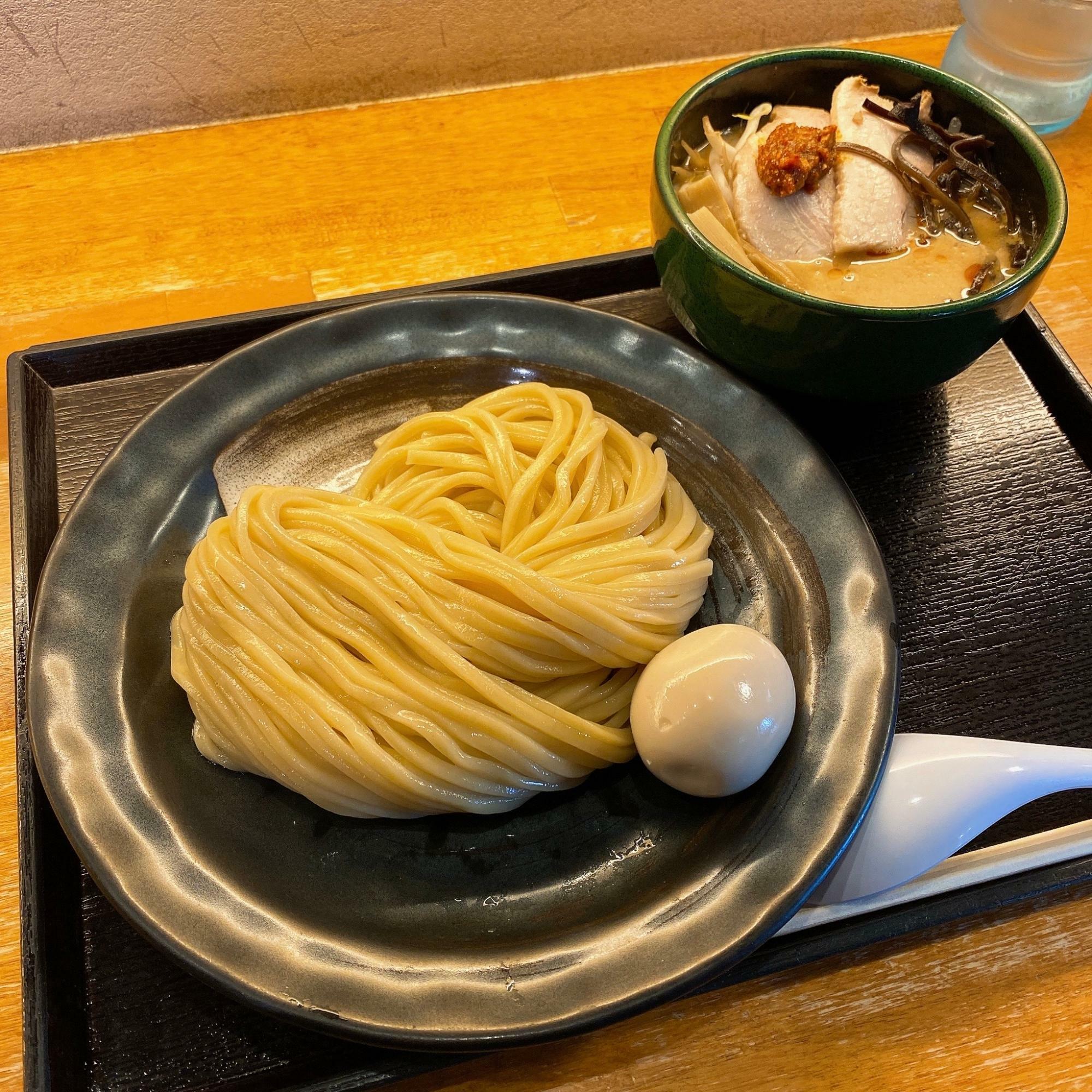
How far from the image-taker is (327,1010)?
3.33 feet

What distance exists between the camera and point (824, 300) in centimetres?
144

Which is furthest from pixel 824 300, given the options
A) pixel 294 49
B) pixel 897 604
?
pixel 294 49

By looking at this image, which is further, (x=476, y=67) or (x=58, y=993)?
(x=476, y=67)

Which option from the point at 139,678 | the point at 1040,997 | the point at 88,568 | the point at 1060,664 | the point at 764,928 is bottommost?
the point at 1040,997

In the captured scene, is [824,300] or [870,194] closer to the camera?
[824,300]

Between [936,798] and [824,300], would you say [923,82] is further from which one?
[936,798]

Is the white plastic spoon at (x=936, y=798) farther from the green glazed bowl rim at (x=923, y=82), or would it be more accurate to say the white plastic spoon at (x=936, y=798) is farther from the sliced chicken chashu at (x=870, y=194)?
the sliced chicken chashu at (x=870, y=194)

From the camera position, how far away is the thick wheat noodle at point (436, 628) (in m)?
1.24

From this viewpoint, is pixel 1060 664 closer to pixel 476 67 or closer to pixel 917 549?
pixel 917 549

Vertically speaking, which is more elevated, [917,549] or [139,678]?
[139,678]

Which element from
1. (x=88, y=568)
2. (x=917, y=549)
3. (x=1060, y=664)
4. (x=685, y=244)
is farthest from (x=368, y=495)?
(x=1060, y=664)

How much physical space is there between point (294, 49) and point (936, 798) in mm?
2284

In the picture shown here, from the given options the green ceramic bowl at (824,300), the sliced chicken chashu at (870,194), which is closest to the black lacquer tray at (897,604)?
the green ceramic bowl at (824,300)

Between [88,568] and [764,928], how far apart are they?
3.57ft
